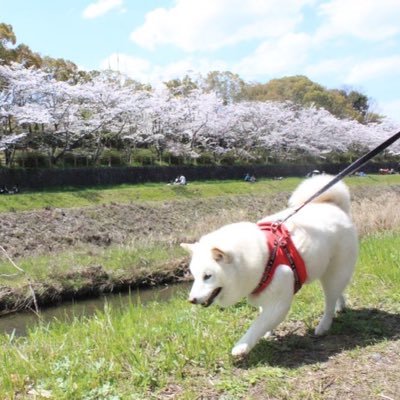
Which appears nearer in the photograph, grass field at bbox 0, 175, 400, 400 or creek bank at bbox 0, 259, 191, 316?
grass field at bbox 0, 175, 400, 400

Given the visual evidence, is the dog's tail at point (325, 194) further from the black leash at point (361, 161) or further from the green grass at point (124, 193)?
the green grass at point (124, 193)

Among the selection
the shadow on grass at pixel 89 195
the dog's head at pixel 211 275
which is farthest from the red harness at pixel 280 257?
the shadow on grass at pixel 89 195

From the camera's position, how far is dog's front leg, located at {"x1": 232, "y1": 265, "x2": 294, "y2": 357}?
367 centimetres

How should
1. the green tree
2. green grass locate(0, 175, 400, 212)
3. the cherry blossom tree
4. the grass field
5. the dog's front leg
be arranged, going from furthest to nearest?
1. the green tree
2. the cherry blossom tree
3. green grass locate(0, 175, 400, 212)
4. the dog's front leg
5. the grass field

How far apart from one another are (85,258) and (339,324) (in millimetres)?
11190

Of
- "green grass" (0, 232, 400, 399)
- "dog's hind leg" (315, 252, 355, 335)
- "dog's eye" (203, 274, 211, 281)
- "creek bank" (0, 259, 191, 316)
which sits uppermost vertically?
"dog's eye" (203, 274, 211, 281)

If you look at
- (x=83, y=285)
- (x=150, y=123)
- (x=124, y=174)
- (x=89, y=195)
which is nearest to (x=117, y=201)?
(x=89, y=195)

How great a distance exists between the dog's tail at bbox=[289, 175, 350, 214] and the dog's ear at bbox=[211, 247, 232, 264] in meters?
1.42

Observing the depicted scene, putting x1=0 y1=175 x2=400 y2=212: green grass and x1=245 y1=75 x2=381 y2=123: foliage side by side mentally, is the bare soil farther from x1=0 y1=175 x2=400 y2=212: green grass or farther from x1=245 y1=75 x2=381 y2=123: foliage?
x1=245 y1=75 x2=381 y2=123: foliage

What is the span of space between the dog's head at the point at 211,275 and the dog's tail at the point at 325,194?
1.44 metres

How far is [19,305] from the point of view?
11.6 m

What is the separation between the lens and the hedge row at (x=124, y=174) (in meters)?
26.2

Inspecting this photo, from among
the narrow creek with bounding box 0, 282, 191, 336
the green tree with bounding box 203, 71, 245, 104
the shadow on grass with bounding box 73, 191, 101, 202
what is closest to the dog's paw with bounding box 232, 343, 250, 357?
the narrow creek with bounding box 0, 282, 191, 336

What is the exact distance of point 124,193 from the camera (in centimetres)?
2648
